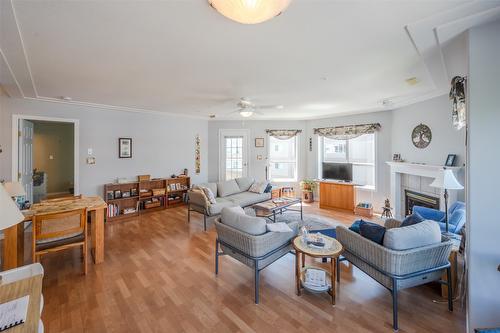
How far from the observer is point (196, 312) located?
2029 mm

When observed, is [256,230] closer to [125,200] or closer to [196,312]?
[196,312]

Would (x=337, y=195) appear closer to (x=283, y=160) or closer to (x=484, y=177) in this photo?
(x=283, y=160)

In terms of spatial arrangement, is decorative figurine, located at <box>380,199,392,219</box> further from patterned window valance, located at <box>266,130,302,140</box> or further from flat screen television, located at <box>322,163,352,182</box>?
patterned window valance, located at <box>266,130,302,140</box>

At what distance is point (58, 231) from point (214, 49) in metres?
2.65

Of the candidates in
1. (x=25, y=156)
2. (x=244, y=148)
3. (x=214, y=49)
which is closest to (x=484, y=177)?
(x=214, y=49)

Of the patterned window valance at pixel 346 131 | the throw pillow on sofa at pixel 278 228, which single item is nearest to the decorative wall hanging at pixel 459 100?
the throw pillow on sofa at pixel 278 228

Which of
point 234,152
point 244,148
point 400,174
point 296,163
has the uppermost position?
point 244,148

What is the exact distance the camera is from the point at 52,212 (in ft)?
8.03

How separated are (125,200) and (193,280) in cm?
336

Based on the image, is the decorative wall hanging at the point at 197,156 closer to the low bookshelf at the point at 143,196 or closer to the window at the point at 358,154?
the low bookshelf at the point at 143,196

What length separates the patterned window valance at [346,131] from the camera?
5305 millimetres

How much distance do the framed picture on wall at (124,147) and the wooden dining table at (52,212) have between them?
1769mm

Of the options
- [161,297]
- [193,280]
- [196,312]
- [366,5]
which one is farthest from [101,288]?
[366,5]

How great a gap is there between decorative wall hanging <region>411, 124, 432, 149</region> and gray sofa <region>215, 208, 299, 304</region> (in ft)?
10.7
